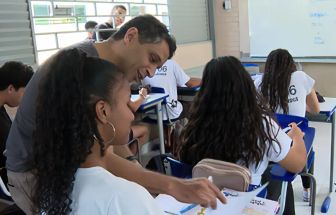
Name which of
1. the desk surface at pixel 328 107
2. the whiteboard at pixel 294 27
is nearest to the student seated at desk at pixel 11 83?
the desk surface at pixel 328 107

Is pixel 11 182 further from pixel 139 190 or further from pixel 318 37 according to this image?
pixel 318 37

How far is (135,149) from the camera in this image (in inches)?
115

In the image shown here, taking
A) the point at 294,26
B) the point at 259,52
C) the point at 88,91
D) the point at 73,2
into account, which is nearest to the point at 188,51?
the point at 259,52

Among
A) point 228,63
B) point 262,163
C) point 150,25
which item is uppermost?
point 150,25

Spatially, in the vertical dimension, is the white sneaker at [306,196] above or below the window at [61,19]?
below

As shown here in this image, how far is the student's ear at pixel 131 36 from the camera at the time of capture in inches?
47.3

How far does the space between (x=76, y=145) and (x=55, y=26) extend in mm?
2792

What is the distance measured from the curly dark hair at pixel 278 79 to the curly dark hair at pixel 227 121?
2.99 ft

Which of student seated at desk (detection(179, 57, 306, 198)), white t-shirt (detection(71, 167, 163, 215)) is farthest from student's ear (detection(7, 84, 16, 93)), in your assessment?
white t-shirt (detection(71, 167, 163, 215))

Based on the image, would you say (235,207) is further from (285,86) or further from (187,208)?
(285,86)

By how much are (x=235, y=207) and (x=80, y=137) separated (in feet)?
1.76

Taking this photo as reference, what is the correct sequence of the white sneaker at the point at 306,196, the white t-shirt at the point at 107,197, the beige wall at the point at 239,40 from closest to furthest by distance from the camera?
the white t-shirt at the point at 107,197, the white sneaker at the point at 306,196, the beige wall at the point at 239,40

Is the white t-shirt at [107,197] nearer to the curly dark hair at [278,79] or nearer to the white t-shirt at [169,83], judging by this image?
the curly dark hair at [278,79]

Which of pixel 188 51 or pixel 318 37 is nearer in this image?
pixel 318 37
